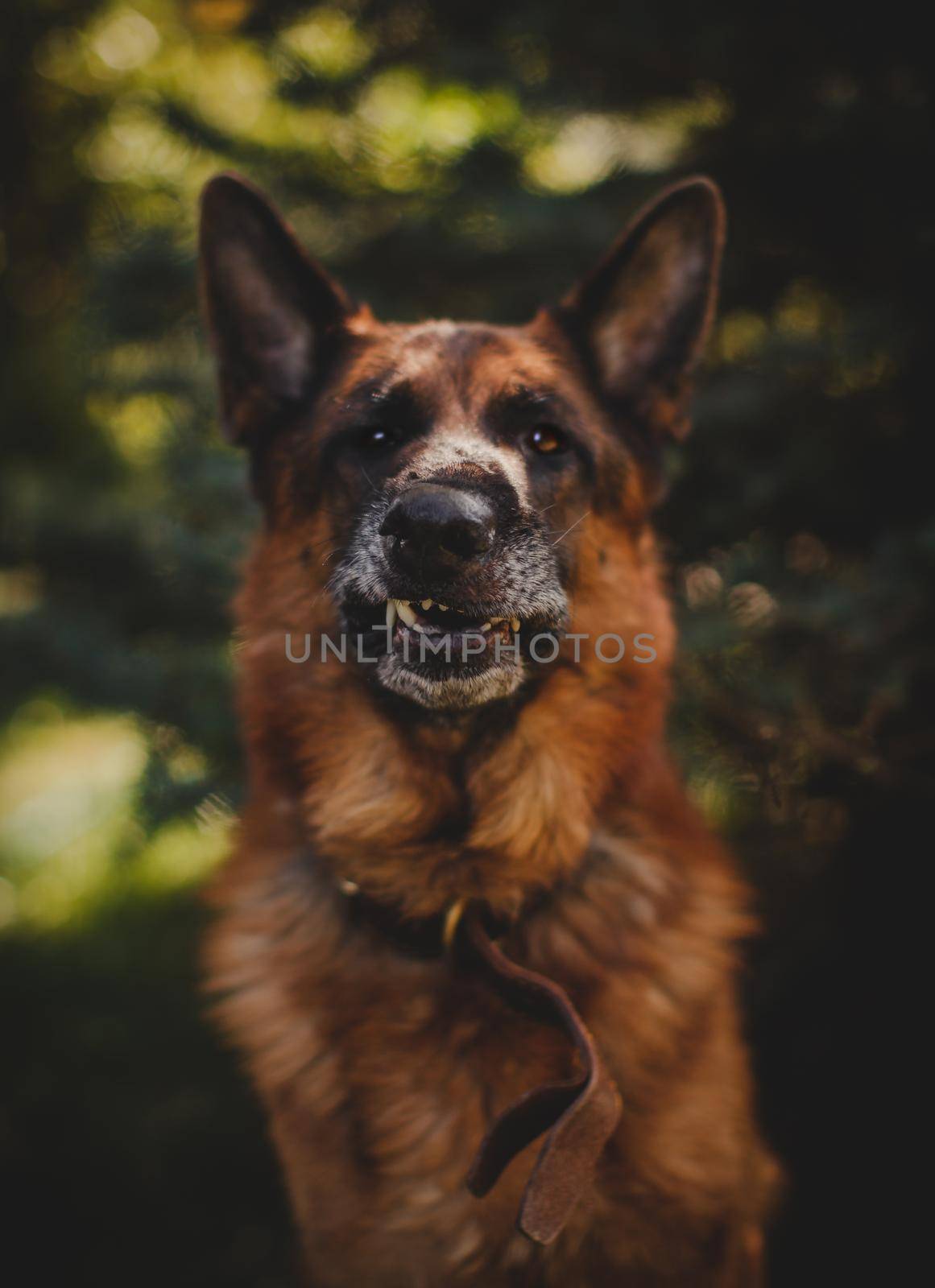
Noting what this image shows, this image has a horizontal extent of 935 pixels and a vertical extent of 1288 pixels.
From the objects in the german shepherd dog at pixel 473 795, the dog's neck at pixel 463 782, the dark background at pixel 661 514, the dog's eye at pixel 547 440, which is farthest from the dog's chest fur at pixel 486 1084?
the dog's eye at pixel 547 440

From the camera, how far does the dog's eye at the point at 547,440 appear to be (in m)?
2.12

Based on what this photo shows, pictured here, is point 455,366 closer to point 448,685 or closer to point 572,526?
point 572,526

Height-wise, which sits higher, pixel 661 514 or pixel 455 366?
pixel 455 366

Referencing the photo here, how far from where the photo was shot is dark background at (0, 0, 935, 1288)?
2.57m

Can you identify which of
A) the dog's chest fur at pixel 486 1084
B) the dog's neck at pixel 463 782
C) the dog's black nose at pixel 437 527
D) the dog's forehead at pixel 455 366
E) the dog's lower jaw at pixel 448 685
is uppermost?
the dog's forehead at pixel 455 366

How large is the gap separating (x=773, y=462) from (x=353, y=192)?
185 cm

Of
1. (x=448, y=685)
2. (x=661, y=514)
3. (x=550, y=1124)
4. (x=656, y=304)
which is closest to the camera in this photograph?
(x=550, y=1124)

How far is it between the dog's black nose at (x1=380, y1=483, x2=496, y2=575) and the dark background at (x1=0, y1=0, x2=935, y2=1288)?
1.18 m

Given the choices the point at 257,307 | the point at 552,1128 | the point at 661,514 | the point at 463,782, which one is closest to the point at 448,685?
the point at 463,782

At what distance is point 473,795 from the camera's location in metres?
2.01

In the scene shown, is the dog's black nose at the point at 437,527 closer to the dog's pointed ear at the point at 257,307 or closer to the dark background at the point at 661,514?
the dog's pointed ear at the point at 257,307

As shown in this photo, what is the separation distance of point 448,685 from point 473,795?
36 cm

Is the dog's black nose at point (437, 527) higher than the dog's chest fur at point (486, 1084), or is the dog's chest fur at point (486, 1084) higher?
the dog's black nose at point (437, 527)

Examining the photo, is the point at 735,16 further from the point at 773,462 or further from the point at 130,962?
the point at 130,962
